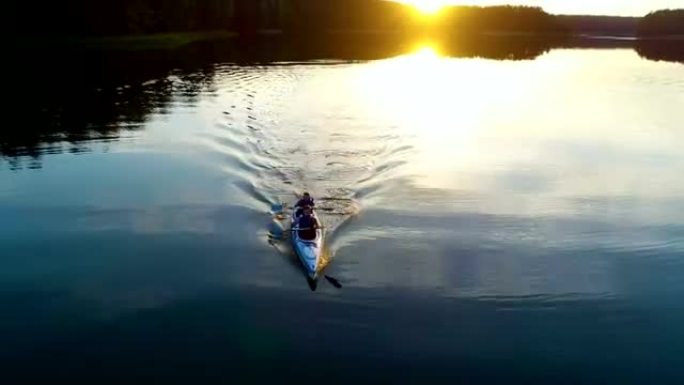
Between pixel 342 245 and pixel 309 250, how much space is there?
10.1ft

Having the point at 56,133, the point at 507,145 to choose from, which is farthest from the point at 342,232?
the point at 56,133

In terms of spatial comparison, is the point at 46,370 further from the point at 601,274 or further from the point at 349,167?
the point at 349,167

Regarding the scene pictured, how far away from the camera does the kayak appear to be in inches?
1135

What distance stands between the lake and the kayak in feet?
2.19

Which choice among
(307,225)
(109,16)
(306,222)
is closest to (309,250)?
(307,225)

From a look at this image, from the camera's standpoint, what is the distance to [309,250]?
97.6 ft

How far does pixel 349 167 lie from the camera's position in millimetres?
46969

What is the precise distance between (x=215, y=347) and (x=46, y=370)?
17.0ft

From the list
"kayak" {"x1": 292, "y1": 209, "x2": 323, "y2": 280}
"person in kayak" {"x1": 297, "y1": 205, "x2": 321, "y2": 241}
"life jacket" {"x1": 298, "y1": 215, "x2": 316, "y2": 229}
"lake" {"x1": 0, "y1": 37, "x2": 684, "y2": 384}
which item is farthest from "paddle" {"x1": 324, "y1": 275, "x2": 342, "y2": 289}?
"life jacket" {"x1": 298, "y1": 215, "x2": 316, "y2": 229}

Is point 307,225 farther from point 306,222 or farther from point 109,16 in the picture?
point 109,16

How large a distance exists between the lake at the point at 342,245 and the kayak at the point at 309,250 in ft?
2.19

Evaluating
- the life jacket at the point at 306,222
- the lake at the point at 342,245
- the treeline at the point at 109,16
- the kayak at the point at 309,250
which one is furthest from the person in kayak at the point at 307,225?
the treeline at the point at 109,16

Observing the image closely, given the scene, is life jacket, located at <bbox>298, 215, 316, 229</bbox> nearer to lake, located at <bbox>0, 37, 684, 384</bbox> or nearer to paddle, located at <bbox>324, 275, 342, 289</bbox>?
lake, located at <bbox>0, 37, 684, 384</bbox>

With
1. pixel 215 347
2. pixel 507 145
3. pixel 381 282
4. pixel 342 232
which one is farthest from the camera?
pixel 507 145
